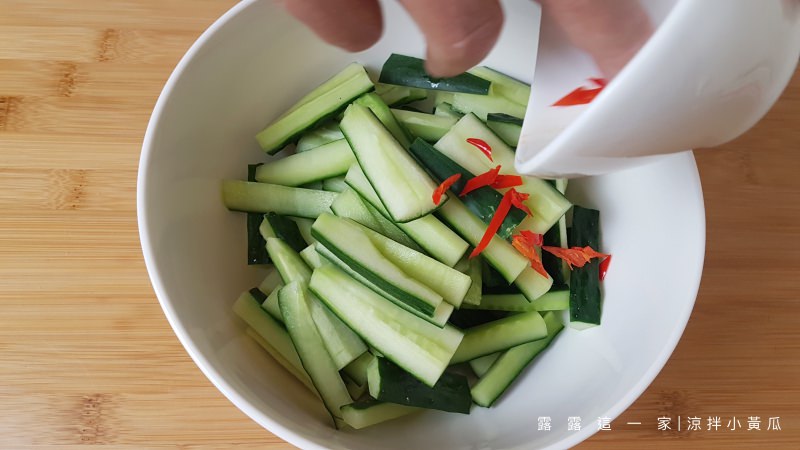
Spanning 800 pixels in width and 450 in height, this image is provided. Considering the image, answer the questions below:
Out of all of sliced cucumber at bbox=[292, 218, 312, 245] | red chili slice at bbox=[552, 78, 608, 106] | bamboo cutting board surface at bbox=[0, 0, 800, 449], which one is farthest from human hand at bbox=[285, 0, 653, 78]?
bamboo cutting board surface at bbox=[0, 0, 800, 449]

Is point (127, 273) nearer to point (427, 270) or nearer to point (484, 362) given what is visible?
point (427, 270)

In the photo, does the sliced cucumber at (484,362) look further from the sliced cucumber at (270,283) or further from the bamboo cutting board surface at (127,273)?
the sliced cucumber at (270,283)

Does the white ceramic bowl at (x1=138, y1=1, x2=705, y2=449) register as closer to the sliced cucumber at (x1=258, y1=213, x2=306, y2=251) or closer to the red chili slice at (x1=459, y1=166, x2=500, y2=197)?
the sliced cucumber at (x1=258, y1=213, x2=306, y2=251)

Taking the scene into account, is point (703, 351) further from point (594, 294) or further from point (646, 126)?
point (646, 126)

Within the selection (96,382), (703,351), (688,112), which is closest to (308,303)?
(96,382)

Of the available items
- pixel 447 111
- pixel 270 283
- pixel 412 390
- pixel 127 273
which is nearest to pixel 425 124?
pixel 447 111

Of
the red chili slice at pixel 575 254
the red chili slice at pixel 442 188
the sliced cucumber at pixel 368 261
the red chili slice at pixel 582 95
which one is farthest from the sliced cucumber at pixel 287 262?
the red chili slice at pixel 582 95
